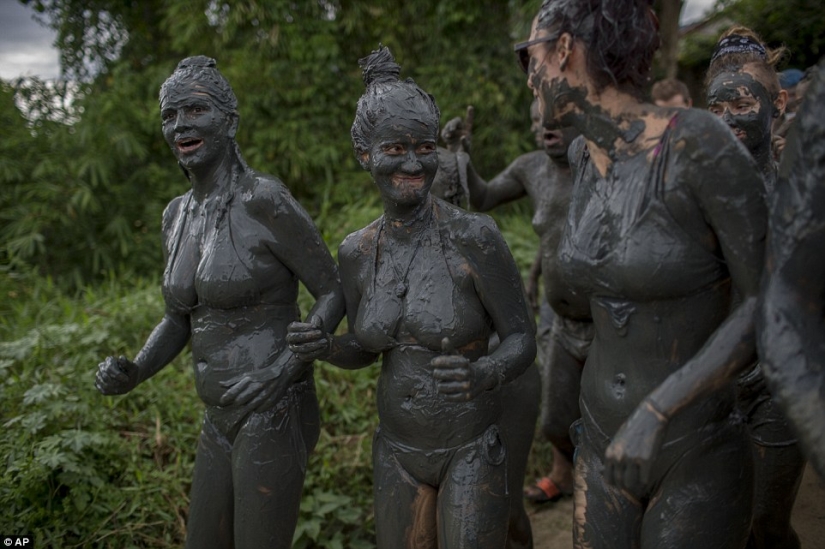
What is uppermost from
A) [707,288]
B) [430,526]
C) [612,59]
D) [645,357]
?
[612,59]

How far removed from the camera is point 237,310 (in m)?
2.93

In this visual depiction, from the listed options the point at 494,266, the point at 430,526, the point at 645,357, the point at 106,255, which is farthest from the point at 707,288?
the point at 106,255

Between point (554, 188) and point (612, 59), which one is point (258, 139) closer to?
point (554, 188)

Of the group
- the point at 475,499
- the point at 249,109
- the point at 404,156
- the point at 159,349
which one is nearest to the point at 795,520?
the point at 475,499

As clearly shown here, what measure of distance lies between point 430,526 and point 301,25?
725 cm

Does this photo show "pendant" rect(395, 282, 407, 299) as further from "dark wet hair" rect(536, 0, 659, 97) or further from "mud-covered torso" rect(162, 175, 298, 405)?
"dark wet hair" rect(536, 0, 659, 97)

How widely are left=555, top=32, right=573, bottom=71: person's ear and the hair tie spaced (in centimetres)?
148

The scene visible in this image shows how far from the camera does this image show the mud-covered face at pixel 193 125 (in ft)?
9.39

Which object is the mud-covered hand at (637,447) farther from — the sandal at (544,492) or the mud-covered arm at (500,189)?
the sandal at (544,492)

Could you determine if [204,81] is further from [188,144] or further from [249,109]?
[249,109]

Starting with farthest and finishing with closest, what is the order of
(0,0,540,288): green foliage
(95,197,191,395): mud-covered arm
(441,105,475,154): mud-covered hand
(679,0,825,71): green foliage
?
(679,0,825,71): green foliage → (0,0,540,288): green foliage → (441,105,475,154): mud-covered hand → (95,197,191,395): mud-covered arm

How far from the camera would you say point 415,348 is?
2635 mm

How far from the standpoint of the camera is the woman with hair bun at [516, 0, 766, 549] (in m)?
1.83

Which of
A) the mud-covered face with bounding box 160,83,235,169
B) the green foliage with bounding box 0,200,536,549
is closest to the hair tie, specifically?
the mud-covered face with bounding box 160,83,235,169
